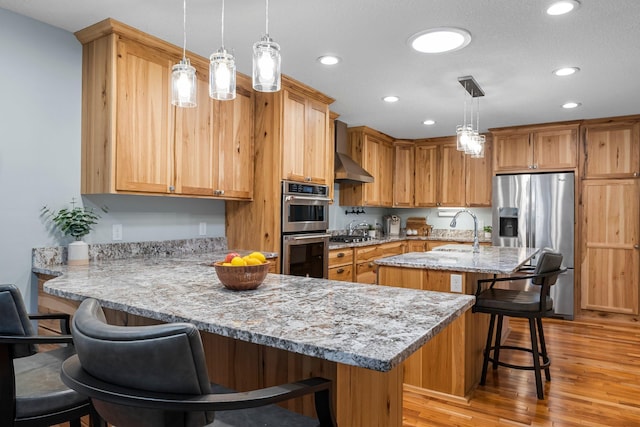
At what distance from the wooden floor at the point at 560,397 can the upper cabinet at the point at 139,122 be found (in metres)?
→ 2.17

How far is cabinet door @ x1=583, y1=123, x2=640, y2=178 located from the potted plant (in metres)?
5.16

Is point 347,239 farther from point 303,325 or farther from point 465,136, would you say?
point 303,325

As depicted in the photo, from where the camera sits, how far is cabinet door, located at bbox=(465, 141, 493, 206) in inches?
223

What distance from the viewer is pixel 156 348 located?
29.2 inches

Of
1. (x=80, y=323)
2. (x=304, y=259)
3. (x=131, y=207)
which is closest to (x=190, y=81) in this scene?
(x=80, y=323)

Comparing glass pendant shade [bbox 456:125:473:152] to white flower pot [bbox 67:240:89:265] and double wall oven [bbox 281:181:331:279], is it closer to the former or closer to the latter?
double wall oven [bbox 281:181:331:279]

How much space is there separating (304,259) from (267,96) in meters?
1.48

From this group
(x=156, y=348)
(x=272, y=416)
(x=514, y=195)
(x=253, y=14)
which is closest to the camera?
(x=156, y=348)

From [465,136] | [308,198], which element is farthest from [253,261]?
[465,136]

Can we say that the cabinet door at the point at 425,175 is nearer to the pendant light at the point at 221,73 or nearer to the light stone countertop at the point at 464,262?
the light stone countertop at the point at 464,262

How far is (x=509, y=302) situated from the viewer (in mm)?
2682

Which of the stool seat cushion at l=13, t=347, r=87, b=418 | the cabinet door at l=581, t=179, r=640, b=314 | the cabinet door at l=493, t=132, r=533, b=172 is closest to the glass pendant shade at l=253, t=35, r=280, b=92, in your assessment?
Answer: the stool seat cushion at l=13, t=347, r=87, b=418

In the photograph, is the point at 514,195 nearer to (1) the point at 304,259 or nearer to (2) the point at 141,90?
(1) the point at 304,259

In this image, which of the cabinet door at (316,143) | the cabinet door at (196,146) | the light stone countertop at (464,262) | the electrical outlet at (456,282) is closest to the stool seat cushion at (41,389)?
the cabinet door at (196,146)
